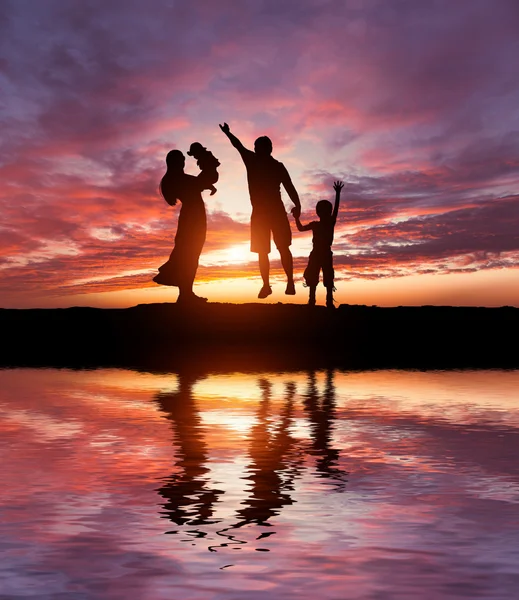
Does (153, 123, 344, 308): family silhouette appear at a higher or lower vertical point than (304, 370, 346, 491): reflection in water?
higher

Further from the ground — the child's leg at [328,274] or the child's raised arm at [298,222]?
the child's raised arm at [298,222]

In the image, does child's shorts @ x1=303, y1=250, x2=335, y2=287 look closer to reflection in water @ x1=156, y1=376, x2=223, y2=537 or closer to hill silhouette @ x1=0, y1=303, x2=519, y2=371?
hill silhouette @ x1=0, y1=303, x2=519, y2=371

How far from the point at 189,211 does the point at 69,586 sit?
1472 centimetres

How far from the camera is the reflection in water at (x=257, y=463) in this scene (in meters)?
4.27

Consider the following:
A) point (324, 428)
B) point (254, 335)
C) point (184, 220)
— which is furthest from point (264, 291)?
point (324, 428)

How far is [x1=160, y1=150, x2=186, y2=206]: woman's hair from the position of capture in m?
17.4

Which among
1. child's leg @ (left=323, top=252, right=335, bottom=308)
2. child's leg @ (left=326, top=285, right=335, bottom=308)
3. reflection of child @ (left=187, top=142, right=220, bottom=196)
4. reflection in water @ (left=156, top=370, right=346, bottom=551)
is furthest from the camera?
child's leg @ (left=326, top=285, right=335, bottom=308)

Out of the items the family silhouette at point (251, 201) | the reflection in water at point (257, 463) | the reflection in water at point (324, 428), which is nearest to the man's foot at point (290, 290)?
the family silhouette at point (251, 201)

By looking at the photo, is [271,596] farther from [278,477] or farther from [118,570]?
[278,477]

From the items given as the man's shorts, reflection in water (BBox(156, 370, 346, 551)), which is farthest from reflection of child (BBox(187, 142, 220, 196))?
reflection in water (BBox(156, 370, 346, 551))

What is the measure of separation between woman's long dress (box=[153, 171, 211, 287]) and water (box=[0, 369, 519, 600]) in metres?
8.89

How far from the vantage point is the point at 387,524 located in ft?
13.3

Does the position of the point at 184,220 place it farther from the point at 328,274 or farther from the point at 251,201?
the point at 328,274

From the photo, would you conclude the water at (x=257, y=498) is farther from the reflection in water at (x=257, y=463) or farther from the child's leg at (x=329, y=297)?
the child's leg at (x=329, y=297)
